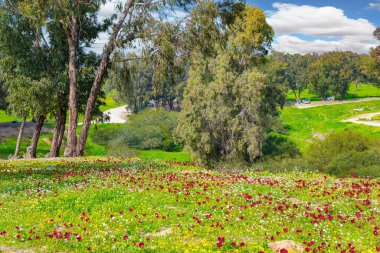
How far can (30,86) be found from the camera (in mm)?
28531

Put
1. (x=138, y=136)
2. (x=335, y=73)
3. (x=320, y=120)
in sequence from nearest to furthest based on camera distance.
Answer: (x=138, y=136)
(x=320, y=120)
(x=335, y=73)

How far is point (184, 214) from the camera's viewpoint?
10.9m

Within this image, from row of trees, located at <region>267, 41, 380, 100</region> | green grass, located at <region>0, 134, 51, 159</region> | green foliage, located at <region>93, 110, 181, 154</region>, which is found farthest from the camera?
row of trees, located at <region>267, 41, 380, 100</region>

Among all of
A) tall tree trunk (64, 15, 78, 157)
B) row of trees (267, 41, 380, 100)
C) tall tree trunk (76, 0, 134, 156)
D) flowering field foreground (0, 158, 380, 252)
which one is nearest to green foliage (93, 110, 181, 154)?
tall tree trunk (76, 0, 134, 156)

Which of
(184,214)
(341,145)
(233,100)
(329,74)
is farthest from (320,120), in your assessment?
(184,214)

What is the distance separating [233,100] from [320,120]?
51542 millimetres

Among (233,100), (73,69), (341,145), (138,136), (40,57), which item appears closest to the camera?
(73,69)

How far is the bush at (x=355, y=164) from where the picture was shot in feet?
70.4

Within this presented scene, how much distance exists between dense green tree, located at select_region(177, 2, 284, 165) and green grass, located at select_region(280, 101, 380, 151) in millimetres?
21166

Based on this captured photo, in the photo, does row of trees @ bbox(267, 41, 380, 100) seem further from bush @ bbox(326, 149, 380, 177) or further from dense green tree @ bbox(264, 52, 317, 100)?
bush @ bbox(326, 149, 380, 177)

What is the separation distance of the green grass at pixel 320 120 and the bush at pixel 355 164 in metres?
39.1

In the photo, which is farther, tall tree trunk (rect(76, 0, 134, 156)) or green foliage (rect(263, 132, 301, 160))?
green foliage (rect(263, 132, 301, 160))

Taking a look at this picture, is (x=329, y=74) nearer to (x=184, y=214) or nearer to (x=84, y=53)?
(x=84, y=53)

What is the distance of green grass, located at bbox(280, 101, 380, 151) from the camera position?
70537 mm
